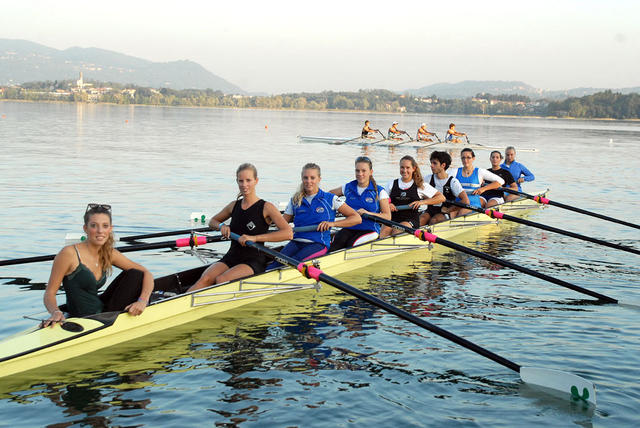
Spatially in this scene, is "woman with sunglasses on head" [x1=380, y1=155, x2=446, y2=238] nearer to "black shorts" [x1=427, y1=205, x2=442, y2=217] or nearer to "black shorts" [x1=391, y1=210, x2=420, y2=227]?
"black shorts" [x1=391, y1=210, x2=420, y2=227]

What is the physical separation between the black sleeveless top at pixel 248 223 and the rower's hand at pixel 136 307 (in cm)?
176

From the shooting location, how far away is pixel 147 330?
6938 mm

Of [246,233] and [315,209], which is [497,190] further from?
[246,233]

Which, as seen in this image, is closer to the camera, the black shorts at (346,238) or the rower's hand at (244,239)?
the rower's hand at (244,239)

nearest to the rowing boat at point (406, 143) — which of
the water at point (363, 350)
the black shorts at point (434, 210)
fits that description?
the water at point (363, 350)

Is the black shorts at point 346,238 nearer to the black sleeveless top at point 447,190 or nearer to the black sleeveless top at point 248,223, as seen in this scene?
the black sleeveless top at point 447,190

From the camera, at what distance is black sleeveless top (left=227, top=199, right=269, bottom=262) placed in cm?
775

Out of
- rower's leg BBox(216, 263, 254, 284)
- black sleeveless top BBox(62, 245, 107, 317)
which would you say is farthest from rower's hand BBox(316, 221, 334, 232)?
black sleeveless top BBox(62, 245, 107, 317)

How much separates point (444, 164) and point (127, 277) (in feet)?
25.8

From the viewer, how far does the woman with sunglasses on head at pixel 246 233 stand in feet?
25.1

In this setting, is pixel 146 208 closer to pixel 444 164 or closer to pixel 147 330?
pixel 444 164

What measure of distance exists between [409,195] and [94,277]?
6.67m

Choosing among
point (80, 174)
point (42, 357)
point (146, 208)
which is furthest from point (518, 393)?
point (80, 174)

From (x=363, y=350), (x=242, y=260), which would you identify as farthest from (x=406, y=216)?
(x=363, y=350)
